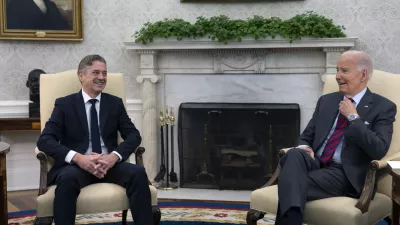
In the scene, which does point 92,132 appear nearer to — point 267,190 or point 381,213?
point 267,190

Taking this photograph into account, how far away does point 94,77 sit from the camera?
12.1ft

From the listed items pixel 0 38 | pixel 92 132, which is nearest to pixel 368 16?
pixel 92 132

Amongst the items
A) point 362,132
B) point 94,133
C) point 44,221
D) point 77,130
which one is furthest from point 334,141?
point 44,221

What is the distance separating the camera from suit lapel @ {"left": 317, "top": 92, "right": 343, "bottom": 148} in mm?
3533

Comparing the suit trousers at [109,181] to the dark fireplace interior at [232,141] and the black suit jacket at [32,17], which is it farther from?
the black suit jacket at [32,17]

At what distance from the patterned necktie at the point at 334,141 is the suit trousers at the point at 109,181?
112cm

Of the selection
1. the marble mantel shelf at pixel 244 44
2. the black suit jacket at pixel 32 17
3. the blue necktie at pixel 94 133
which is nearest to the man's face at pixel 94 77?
the blue necktie at pixel 94 133

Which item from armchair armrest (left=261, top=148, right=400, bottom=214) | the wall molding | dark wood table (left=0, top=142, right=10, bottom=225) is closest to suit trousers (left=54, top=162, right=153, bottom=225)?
dark wood table (left=0, top=142, right=10, bottom=225)

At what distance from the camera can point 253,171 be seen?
18.5ft

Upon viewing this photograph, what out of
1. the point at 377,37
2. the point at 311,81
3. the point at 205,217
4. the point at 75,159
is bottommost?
the point at 205,217

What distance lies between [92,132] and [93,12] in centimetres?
246

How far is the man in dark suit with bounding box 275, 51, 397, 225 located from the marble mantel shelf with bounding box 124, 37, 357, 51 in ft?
5.61

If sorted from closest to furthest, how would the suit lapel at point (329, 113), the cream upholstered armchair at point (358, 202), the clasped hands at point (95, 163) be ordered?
the cream upholstered armchair at point (358, 202), the clasped hands at point (95, 163), the suit lapel at point (329, 113)

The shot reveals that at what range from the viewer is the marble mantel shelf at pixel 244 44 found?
17.2 feet
